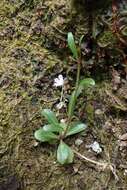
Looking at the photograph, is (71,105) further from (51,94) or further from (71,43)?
(71,43)

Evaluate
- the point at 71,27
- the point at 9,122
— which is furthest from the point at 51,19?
the point at 9,122

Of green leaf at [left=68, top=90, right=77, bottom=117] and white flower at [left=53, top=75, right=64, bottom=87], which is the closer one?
green leaf at [left=68, top=90, right=77, bottom=117]

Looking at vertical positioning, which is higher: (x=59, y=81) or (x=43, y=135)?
(x=59, y=81)

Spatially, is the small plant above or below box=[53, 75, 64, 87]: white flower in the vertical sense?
below

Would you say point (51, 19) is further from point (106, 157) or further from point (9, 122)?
point (106, 157)

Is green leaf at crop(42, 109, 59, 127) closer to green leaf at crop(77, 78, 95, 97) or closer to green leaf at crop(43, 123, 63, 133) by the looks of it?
green leaf at crop(43, 123, 63, 133)

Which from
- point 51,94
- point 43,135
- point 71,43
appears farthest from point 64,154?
point 71,43

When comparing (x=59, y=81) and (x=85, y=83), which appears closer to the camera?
(x=85, y=83)

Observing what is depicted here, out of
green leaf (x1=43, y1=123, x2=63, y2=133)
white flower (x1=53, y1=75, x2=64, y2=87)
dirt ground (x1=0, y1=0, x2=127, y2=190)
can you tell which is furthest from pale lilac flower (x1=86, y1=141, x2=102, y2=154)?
white flower (x1=53, y1=75, x2=64, y2=87)

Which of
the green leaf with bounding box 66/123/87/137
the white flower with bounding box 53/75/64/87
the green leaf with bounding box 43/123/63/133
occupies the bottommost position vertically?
the green leaf with bounding box 66/123/87/137
